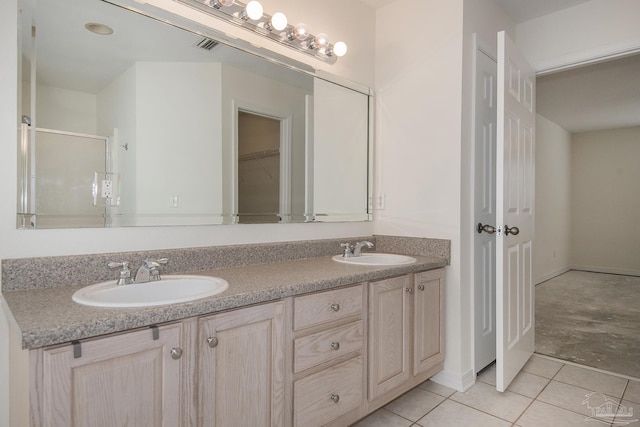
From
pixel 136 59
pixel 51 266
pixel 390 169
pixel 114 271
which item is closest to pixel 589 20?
pixel 390 169

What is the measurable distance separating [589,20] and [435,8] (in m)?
1.03

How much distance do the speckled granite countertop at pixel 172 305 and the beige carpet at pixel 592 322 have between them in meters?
1.83

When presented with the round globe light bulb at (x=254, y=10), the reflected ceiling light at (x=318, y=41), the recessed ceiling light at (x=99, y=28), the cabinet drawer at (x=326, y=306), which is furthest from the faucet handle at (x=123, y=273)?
the reflected ceiling light at (x=318, y=41)

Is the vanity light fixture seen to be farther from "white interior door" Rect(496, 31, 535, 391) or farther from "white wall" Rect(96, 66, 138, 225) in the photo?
"white interior door" Rect(496, 31, 535, 391)

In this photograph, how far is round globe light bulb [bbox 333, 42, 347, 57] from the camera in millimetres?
2180

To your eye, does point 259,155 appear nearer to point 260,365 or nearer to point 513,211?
point 260,365

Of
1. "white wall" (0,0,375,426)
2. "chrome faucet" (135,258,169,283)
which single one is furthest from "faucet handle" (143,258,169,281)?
"white wall" (0,0,375,426)

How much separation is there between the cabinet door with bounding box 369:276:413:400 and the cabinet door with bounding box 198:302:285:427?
0.52 meters

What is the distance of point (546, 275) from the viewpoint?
5.47 metres

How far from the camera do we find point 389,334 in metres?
1.78

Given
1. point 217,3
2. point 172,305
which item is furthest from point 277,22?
point 172,305

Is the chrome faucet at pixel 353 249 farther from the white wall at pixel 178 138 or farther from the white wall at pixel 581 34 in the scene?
the white wall at pixel 581 34

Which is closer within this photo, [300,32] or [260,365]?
[260,365]
